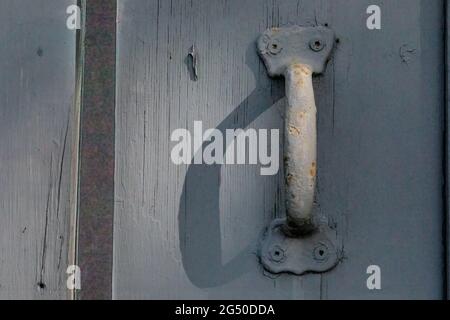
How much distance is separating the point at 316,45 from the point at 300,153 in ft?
0.53

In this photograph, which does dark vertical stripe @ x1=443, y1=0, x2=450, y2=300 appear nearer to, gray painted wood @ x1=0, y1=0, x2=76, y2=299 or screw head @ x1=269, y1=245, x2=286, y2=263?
screw head @ x1=269, y1=245, x2=286, y2=263

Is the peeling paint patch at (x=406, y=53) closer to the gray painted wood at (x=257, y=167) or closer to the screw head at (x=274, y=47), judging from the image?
the gray painted wood at (x=257, y=167)

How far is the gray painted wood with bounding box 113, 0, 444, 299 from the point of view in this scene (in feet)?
3.66

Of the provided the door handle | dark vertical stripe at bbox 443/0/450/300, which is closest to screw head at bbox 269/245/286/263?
the door handle

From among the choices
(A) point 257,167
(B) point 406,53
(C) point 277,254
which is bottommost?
(C) point 277,254

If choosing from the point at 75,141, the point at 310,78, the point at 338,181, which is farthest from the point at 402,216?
the point at 75,141

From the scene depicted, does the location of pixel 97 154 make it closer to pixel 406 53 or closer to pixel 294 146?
pixel 294 146

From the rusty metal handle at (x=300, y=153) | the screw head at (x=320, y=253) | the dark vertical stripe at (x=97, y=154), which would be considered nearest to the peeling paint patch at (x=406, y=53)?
the rusty metal handle at (x=300, y=153)

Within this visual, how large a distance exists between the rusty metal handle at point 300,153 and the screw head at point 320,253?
6cm

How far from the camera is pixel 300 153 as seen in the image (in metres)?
1.04

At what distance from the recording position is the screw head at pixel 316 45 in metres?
1.12

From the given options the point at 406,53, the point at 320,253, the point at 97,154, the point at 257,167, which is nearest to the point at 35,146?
the point at 97,154

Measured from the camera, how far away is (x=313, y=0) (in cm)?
113
